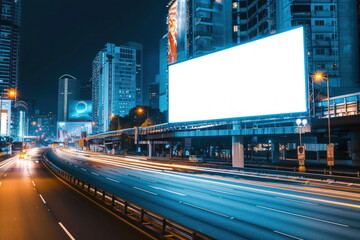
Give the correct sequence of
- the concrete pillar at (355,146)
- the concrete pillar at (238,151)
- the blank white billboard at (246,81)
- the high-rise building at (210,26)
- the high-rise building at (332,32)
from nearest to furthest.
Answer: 1. the blank white billboard at (246,81)
2. the concrete pillar at (238,151)
3. the concrete pillar at (355,146)
4. the high-rise building at (332,32)
5. the high-rise building at (210,26)

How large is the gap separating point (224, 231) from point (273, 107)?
86.4 feet

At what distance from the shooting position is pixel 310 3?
86625 millimetres

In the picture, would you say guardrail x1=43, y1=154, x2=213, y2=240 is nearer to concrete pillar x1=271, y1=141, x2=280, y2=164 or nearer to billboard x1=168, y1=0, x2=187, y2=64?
concrete pillar x1=271, y1=141, x2=280, y2=164

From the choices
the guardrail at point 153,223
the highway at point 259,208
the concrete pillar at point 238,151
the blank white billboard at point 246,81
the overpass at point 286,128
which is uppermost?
the blank white billboard at point 246,81

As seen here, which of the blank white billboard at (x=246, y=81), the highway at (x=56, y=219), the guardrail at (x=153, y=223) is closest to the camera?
the guardrail at (x=153, y=223)

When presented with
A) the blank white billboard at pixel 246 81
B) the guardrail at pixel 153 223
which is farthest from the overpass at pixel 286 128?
the guardrail at pixel 153 223

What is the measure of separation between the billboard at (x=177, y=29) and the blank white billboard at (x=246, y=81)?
316 feet

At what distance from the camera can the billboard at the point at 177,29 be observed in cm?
14976

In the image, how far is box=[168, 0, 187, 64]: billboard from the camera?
14976 centimetres

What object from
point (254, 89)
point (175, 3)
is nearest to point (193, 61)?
point (254, 89)

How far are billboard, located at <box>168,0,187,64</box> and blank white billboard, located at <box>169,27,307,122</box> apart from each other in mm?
96304

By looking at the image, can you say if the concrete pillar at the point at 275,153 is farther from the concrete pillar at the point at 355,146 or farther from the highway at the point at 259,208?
the highway at the point at 259,208

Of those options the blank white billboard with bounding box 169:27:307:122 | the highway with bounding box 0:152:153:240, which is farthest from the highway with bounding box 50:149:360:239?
the blank white billboard with bounding box 169:27:307:122

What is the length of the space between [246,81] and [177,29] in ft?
398
